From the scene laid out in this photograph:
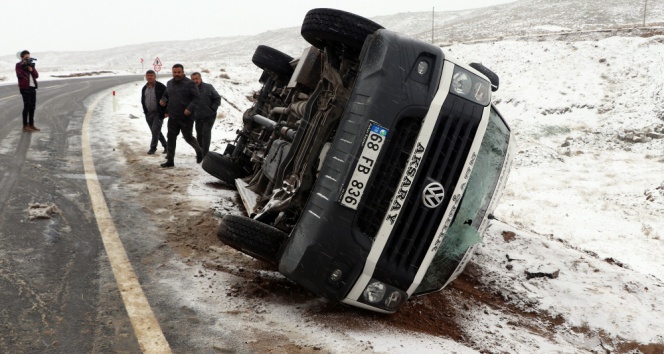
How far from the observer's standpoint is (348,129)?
3.12 metres

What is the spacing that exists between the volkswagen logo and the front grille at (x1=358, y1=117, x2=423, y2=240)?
0.67ft

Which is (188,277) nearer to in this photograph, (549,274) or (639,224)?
(549,274)

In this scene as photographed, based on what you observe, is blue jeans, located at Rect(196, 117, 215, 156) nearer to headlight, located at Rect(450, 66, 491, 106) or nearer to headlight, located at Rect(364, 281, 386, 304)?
headlight, located at Rect(450, 66, 491, 106)

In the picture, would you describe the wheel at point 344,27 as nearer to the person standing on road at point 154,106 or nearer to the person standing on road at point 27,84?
the person standing on road at point 154,106

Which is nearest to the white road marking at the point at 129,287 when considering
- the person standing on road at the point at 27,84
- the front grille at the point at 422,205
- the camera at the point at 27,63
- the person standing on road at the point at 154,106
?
the front grille at the point at 422,205

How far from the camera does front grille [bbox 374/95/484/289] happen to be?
10.2 ft

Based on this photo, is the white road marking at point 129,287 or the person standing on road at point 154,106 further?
the person standing on road at point 154,106

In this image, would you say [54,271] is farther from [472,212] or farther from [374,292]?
[472,212]

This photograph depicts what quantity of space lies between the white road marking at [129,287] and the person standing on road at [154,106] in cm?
263

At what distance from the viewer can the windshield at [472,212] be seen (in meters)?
3.40

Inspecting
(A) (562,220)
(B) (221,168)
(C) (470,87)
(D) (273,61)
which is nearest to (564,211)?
(A) (562,220)

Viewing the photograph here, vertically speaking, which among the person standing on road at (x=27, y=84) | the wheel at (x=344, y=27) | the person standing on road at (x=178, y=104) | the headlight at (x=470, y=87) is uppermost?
the wheel at (x=344, y=27)

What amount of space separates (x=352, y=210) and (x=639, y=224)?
871cm

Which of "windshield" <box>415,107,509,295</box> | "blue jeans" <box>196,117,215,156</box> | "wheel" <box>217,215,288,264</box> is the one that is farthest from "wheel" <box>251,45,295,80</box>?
"wheel" <box>217,215,288,264</box>
